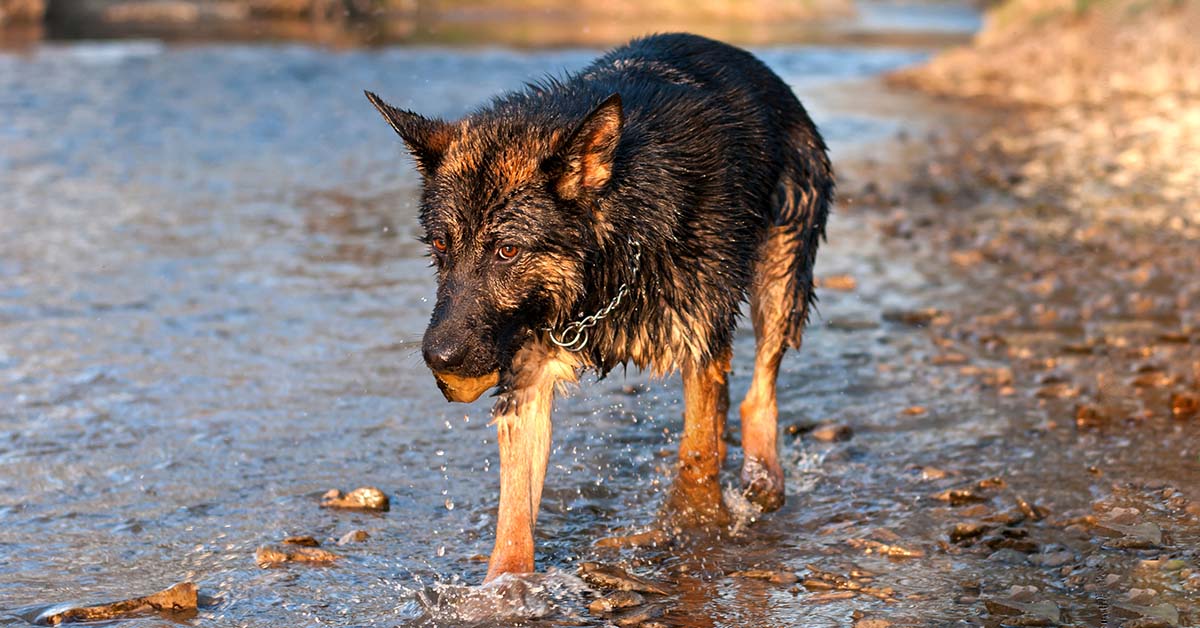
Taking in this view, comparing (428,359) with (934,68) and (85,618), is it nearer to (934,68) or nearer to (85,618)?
(85,618)

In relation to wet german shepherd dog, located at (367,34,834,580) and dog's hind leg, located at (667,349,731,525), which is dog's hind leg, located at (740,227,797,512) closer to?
wet german shepherd dog, located at (367,34,834,580)

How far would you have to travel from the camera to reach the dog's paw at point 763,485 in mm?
6055

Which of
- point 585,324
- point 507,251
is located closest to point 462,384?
point 507,251

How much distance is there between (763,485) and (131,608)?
2.84 metres

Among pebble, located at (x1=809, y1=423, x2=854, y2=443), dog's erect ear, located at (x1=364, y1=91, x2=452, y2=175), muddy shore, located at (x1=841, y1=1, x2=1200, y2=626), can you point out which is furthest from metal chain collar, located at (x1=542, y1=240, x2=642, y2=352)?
pebble, located at (x1=809, y1=423, x2=854, y2=443)

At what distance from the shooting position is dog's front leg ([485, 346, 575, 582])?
516cm

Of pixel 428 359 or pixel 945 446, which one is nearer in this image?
pixel 428 359

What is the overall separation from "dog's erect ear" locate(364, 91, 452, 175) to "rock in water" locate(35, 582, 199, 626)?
6.02 ft

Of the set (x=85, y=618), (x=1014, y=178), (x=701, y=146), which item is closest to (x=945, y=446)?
(x=701, y=146)

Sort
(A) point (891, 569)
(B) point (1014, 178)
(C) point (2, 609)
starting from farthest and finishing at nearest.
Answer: (B) point (1014, 178) → (A) point (891, 569) → (C) point (2, 609)

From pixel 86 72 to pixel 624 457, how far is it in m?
19.6

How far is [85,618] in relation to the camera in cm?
475

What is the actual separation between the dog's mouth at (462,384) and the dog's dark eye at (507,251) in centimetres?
43

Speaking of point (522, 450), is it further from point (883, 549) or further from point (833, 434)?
point (833, 434)
